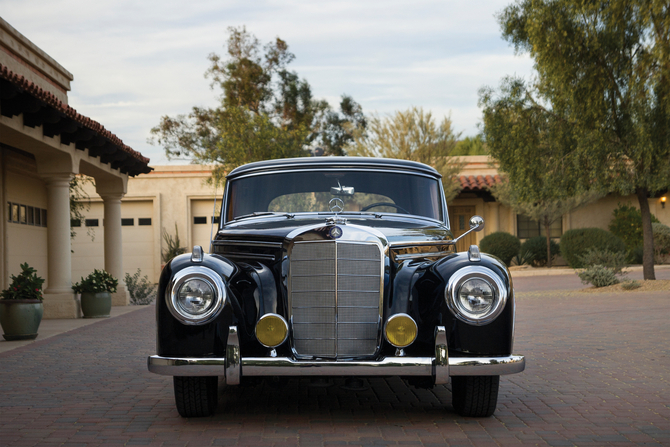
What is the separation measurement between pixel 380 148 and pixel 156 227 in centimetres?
925

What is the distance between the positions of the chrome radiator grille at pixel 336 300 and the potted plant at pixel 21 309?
680cm

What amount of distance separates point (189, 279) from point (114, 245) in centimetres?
1262

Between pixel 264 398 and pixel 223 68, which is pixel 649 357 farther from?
pixel 223 68

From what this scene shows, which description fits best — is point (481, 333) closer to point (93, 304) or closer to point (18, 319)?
point (18, 319)

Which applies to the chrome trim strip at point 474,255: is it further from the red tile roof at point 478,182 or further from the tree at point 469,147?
the tree at point 469,147

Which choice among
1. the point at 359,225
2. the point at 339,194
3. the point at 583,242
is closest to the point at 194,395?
the point at 359,225

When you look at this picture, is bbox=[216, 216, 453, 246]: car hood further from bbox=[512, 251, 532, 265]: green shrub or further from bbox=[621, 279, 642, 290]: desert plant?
bbox=[512, 251, 532, 265]: green shrub

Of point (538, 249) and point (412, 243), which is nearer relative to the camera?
point (412, 243)

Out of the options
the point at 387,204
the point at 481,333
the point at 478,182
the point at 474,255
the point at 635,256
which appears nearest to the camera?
the point at 481,333

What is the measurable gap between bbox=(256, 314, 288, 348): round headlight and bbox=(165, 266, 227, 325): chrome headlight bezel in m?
0.28

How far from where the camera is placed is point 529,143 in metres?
16.3

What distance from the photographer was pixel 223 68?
31.0 m

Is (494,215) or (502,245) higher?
(494,215)

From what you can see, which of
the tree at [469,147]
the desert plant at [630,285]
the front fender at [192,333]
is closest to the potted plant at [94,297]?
the front fender at [192,333]
